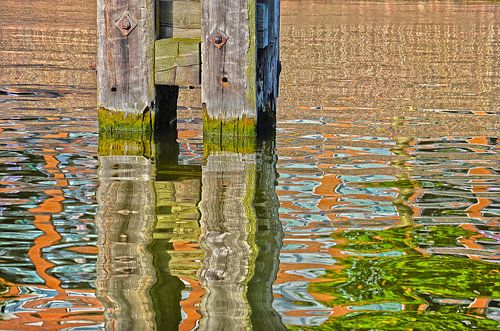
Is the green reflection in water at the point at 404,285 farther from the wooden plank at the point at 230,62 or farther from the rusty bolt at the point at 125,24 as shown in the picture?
the rusty bolt at the point at 125,24

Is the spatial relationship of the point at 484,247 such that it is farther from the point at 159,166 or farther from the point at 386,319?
the point at 159,166

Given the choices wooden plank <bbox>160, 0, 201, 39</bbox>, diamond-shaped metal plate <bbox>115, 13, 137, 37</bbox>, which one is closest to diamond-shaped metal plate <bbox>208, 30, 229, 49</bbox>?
wooden plank <bbox>160, 0, 201, 39</bbox>

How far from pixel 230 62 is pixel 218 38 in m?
0.21

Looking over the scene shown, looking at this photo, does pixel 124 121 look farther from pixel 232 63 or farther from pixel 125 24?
pixel 232 63

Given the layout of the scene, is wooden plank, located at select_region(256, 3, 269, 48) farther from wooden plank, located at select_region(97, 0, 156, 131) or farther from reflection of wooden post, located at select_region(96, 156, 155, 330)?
reflection of wooden post, located at select_region(96, 156, 155, 330)

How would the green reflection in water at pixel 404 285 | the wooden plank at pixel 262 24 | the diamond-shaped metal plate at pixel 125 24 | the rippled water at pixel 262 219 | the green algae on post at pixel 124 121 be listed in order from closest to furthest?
1. the green reflection in water at pixel 404 285
2. the rippled water at pixel 262 219
3. the diamond-shaped metal plate at pixel 125 24
4. the wooden plank at pixel 262 24
5. the green algae on post at pixel 124 121

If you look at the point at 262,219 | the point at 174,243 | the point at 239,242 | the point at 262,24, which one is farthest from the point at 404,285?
the point at 262,24

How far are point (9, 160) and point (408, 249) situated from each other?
3734mm

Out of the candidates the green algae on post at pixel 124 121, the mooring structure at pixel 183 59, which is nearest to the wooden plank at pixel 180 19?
the mooring structure at pixel 183 59

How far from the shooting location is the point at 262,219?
5934 mm

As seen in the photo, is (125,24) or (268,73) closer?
(125,24)

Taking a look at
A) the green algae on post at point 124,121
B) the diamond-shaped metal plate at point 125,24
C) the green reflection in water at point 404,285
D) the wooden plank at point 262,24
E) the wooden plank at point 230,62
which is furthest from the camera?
the green algae on post at point 124,121

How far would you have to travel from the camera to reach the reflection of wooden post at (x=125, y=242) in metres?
4.21

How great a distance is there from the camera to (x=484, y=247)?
17.7 ft
